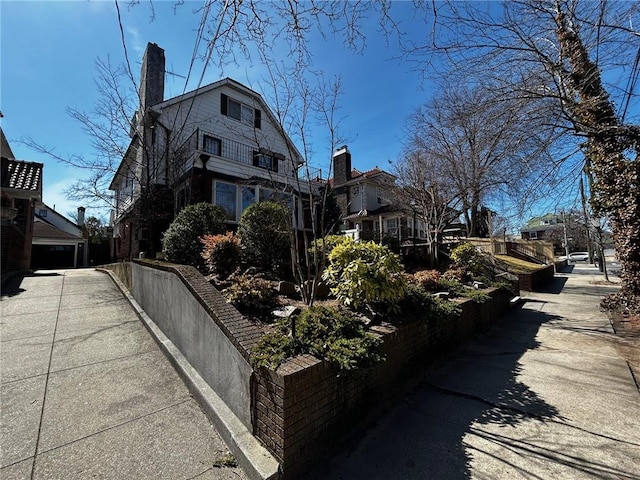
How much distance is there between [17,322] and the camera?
208 inches

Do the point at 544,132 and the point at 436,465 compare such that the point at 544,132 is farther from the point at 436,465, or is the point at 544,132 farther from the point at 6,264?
the point at 6,264

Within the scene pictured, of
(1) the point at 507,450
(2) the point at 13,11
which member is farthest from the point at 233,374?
(2) the point at 13,11

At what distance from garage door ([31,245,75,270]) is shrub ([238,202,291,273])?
879 inches

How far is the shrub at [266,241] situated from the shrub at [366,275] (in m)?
2.44

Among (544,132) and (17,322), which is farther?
(544,132)

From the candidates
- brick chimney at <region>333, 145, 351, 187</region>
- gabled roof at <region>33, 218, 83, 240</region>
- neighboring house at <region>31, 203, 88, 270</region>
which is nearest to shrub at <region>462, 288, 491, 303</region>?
brick chimney at <region>333, 145, 351, 187</region>

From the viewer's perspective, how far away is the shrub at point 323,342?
8.35 ft

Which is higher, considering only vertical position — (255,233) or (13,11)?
(13,11)

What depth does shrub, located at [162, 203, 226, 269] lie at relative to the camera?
6277mm

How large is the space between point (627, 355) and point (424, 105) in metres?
11.2

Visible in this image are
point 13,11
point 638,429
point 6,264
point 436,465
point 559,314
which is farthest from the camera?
point 6,264

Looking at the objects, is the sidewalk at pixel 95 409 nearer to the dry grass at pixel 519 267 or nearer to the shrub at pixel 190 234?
→ the shrub at pixel 190 234

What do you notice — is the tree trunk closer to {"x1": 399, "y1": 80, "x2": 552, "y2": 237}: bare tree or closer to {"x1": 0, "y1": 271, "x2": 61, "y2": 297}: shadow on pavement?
{"x1": 399, "y1": 80, "x2": 552, "y2": 237}: bare tree

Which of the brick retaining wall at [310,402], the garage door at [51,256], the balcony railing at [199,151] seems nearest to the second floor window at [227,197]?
the balcony railing at [199,151]
